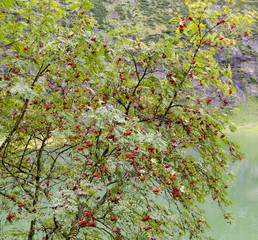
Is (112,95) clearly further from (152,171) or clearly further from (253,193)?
(253,193)

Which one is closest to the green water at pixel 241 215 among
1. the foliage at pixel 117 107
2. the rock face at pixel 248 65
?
the foliage at pixel 117 107

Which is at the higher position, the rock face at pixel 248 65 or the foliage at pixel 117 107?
the rock face at pixel 248 65

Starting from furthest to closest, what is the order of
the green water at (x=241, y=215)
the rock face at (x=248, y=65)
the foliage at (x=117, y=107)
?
1. the rock face at (x=248, y=65)
2. the green water at (x=241, y=215)
3. the foliage at (x=117, y=107)

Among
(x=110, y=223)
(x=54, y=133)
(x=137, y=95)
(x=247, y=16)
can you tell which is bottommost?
(x=110, y=223)

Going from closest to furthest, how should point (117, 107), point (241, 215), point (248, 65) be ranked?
point (117, 107) → point (241, 215) → point (248, 65)

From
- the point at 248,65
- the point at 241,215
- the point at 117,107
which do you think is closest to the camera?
the point at 117,107

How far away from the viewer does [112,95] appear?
167 inches

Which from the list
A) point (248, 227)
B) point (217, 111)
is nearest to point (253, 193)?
point (248, 227)

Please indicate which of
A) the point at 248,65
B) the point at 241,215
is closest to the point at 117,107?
the point at 241,215

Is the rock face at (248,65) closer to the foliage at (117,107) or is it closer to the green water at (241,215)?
the green water at (241,215)

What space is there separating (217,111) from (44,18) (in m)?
3.20

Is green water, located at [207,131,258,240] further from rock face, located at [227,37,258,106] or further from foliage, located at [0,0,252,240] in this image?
rock face, located at [227,37,258,106]

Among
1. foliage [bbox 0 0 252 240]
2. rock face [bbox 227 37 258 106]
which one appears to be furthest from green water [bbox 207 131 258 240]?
rock face [bbox 227 37 258 106]

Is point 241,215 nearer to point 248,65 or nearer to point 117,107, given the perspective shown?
point 117,107
